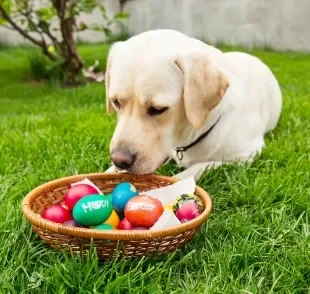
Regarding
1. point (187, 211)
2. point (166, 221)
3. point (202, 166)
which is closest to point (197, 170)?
point (202, 166)

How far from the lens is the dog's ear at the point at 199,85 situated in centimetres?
236

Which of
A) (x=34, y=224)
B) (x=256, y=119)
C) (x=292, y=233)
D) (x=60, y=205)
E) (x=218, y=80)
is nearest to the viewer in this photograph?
(x=34, y=224)

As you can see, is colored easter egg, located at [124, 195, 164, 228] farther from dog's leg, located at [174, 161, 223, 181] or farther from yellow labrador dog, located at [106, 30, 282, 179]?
dog's leg, located at [174, 161, 223, 181]

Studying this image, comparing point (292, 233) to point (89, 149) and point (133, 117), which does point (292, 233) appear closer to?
point (133, 117)

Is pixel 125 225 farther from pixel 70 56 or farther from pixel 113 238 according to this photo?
pixel 70 56

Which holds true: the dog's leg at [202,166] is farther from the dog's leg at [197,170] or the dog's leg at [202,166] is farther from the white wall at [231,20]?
the white wall at [231,20]

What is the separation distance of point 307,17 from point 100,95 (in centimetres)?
457

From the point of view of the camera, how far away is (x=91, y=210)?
6.55 ft

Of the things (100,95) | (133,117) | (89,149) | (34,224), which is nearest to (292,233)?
(133,117)

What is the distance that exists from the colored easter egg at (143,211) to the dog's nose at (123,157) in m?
0.23

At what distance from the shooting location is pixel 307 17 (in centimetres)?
852

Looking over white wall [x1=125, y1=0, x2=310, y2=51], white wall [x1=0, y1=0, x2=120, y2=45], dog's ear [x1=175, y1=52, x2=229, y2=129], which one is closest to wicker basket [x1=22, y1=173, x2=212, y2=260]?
dog's ear [x1=175, y1=52, x2=229, y2=129]

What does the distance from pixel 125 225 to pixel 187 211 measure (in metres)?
0.24

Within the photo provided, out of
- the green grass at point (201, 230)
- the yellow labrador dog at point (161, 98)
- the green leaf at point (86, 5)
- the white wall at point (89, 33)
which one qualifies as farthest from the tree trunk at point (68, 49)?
the white wall at point (89, 33)
